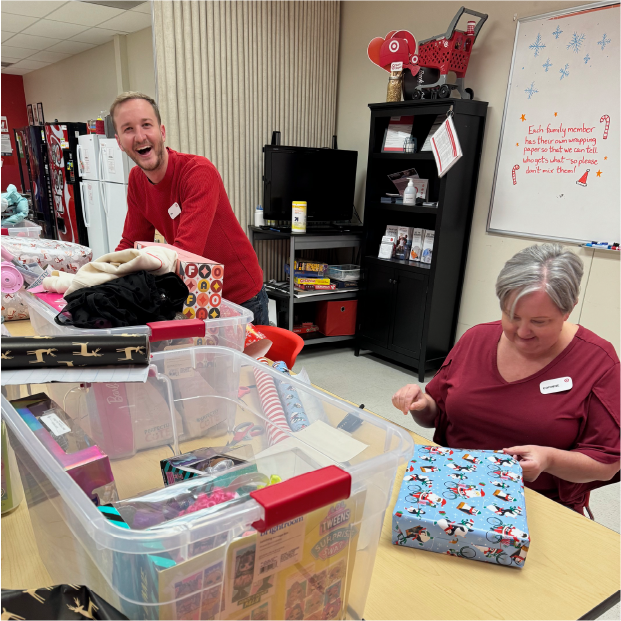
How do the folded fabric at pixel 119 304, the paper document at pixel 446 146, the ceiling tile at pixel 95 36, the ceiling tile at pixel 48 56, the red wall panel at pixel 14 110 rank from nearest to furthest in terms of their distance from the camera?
the folded fabric at pixel 119 304 → the paper document at pixel 446 146 → the ceiling tile at pixel 95 36 → the ceiling tile at pixel 48 56 → the red wall panel at pixel 14 110

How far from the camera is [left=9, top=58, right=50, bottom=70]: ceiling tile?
26.2ft

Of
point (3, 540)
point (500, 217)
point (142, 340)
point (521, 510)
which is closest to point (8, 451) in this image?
point (3, 540)

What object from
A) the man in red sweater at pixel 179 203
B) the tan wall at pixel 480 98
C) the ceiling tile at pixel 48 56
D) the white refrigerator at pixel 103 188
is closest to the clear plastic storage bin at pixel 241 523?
the man in red sweater at pixel 179 203

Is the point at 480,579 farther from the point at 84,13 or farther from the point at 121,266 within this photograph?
the point at 84,13

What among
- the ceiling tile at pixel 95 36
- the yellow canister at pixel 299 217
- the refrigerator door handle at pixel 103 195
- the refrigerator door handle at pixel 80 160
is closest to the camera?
the yellow canister at pixel 299 217

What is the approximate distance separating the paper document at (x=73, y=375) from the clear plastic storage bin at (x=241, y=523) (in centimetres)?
7

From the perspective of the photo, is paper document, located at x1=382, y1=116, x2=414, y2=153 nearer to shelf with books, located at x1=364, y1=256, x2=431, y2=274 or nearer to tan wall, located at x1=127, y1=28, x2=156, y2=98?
shelf with books, located at x1=364, y1=256, x2=431, y2=274

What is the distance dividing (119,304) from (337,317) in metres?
3.06

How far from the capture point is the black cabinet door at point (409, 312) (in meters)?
3.54

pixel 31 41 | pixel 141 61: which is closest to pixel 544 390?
pixel 141 61

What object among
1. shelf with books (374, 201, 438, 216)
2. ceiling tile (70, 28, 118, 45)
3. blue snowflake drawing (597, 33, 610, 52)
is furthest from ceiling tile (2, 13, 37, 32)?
blue snowflake drawing (597, 33, 610, 52)

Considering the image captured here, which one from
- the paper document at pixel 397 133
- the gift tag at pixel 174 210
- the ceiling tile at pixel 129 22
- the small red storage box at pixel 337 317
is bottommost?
the small red storage box at pixel 337 317

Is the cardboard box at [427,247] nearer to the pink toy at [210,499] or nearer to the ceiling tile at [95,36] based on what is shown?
the pink toy at [210,499]

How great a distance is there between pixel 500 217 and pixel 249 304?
208cm
